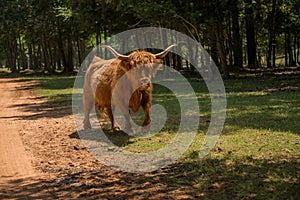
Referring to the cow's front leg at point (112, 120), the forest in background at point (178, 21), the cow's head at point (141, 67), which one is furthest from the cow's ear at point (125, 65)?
the forest in background at point (178, 21)

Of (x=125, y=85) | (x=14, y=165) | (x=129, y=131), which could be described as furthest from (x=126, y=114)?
(x=14, y=165)

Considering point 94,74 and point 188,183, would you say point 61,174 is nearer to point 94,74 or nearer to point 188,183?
point 188,183

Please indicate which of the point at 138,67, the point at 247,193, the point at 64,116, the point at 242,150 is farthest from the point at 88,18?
the point at 247,193

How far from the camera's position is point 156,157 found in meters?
7.91

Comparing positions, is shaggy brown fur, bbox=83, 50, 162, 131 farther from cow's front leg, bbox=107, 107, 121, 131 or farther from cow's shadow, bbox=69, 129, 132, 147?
cow's shadow, bbox=69, 129, 132, 147

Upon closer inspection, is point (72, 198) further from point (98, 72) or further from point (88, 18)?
point (88, 18)

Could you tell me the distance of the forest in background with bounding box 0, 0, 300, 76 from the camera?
874 inches

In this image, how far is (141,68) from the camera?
29.9 feet

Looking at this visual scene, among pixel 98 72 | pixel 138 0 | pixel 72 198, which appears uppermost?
pixel 138 0

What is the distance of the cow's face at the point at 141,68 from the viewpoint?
29.9 ft

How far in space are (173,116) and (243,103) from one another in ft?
8.93

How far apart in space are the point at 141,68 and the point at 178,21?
14.0m

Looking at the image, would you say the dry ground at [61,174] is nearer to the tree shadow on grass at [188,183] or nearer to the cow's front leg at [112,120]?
the tree shadow on grass at [188,183]

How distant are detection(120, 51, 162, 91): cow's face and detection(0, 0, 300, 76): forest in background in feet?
38.6
